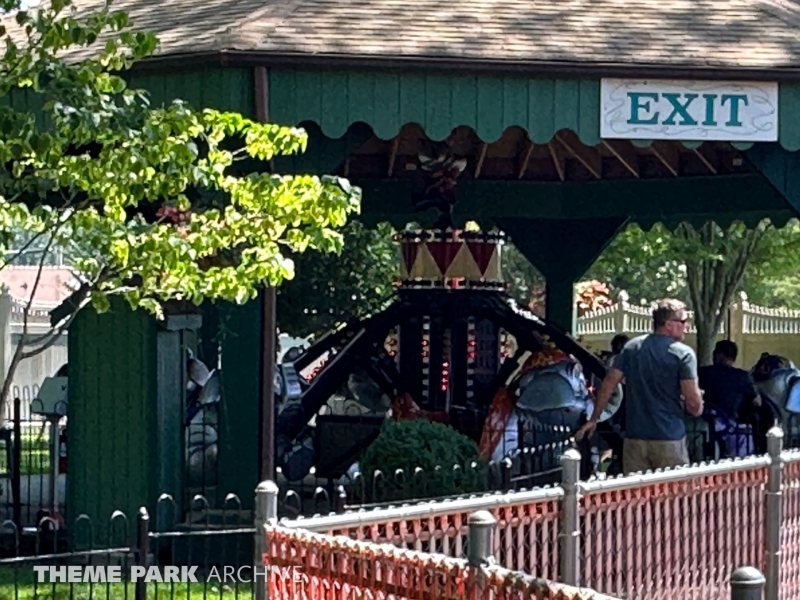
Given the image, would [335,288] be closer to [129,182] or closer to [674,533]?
[129,182]

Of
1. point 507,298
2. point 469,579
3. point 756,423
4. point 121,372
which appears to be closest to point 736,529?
point 469,579

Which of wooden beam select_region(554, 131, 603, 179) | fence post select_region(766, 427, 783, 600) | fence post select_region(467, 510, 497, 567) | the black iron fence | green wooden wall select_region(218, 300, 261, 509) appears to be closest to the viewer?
fence post select_region(467, 510, 497, 567)

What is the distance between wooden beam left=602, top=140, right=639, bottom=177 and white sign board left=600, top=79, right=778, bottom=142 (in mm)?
4752

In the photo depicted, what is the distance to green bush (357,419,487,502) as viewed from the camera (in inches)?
401

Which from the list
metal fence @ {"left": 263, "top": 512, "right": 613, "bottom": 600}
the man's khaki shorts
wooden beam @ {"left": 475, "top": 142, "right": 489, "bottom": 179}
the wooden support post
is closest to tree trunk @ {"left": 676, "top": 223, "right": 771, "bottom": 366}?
wooden beam @ {"left": 475, "top": 142, "right": 489, "bottom": 179}

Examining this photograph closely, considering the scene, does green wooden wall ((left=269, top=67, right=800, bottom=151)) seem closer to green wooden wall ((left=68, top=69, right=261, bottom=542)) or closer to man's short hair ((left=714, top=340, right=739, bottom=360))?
green wooden wall ((left=68, top=69, right=261, bottom=542))

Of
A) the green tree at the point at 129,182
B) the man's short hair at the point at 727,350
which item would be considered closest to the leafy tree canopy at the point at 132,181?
the green tree at the point at 129,182

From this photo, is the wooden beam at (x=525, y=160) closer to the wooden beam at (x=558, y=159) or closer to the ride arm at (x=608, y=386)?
the wooden beam at (x=558, y=159)

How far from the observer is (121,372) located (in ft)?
34.8

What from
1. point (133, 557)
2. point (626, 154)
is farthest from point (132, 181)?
point (626, 154)

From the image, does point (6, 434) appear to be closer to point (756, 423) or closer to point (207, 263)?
point (207, 263)

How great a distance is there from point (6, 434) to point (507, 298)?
5155mm

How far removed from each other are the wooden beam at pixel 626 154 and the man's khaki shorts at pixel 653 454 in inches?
234

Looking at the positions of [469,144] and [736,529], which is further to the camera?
[469,144]
